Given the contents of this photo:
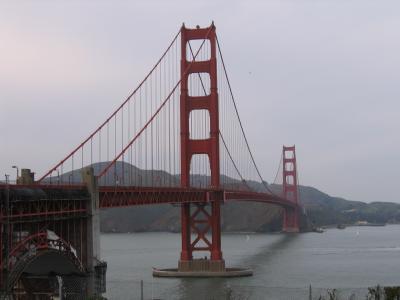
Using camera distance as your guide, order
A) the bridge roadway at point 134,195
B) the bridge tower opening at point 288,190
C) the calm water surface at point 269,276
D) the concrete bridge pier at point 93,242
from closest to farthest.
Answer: the bridge roadway at point 134,195, the concrete bridge pier at point 93,242, the calm water surface at point 269,276, the bridge tower opening at point 288,190

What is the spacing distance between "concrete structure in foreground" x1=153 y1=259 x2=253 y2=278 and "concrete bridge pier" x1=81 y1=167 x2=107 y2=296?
18.6 metres

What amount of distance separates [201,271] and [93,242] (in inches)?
799

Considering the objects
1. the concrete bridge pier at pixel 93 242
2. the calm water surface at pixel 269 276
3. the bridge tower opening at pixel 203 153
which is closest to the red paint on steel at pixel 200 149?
the bridge tower opening at pixel 203 153

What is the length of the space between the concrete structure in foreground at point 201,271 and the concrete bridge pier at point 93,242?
1860 cm

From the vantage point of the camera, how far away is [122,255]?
63.9 meters

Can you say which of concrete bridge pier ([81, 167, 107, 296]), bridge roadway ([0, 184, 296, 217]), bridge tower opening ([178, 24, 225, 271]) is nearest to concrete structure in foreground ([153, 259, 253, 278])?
bridge tower opening ([178, 24, 225, 271])

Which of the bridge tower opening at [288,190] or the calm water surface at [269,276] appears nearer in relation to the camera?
the calm water surface at [269,276]

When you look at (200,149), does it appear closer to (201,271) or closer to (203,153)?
(203,153)

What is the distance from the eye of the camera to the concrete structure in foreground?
43.2m

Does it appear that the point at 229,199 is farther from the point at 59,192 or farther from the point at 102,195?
the point at 59,192

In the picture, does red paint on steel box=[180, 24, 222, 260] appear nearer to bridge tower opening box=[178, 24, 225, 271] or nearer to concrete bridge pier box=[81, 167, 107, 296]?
bridge tower opening box=[178, 24, 225, 271]

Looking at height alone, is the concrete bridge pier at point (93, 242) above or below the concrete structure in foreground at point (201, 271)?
above

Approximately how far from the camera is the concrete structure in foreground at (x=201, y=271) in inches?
1700

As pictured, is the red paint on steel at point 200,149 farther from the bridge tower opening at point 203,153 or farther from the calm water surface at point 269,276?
the calm water surface at point 269,276
